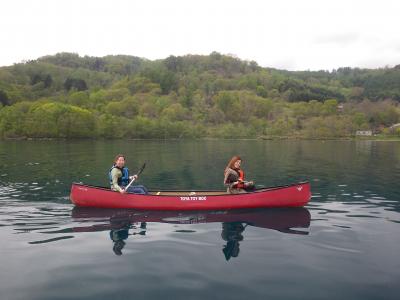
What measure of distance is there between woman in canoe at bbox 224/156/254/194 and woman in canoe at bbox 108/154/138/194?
14.9 feet

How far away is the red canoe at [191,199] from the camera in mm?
18641

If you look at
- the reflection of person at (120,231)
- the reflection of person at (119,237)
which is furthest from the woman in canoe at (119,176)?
the reflection of person at (119,237)

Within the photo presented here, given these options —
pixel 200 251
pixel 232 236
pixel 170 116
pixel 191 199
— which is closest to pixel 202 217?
pixel 191 199

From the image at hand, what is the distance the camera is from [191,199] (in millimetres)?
18641

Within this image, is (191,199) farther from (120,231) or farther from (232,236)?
(120,231)

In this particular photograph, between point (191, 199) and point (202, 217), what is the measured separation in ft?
3.29

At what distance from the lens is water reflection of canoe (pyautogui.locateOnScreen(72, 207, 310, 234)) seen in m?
17.3

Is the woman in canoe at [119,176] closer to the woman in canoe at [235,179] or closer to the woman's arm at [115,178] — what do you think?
the woman's arm at [115,178]

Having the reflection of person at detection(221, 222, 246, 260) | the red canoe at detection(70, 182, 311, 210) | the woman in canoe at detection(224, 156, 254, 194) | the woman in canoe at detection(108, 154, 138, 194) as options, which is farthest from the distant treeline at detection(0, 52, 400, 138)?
the reflection of person at detection(221, 222, 246, 260)

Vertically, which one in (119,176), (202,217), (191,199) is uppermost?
(119,176)

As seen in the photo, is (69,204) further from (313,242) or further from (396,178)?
(396,178)

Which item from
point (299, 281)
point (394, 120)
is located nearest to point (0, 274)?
point (299, 281)

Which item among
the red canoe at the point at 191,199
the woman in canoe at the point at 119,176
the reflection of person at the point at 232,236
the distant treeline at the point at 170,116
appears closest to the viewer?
the reflection of person at the point at 232,236

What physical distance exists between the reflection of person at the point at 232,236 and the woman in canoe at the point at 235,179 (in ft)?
8.75
